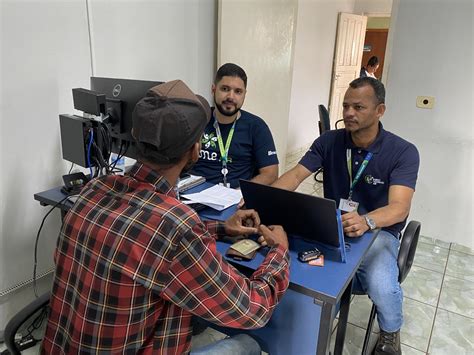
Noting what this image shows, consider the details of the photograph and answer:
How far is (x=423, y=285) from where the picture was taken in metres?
2.49

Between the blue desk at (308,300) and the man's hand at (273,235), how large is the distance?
0.07 m

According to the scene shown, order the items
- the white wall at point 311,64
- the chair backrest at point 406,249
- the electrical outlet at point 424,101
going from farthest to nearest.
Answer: the white wall at point 311,64, the electrical outlet at point 424,101, the chair backrest at point 406,249

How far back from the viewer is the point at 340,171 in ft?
6.26

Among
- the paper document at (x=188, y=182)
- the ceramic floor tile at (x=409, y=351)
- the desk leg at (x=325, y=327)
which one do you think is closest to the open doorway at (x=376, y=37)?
the ceramic floor tile at (x=409, y=351)

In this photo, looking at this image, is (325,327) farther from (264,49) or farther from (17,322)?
(264,49)

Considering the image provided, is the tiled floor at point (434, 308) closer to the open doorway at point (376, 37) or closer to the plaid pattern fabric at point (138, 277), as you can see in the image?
the plaid pattern fabric at point (138, 277)

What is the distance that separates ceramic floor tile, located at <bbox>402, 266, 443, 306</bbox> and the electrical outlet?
122 centimetres

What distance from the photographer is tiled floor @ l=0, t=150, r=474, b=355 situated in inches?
77.2

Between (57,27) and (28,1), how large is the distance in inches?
6.9

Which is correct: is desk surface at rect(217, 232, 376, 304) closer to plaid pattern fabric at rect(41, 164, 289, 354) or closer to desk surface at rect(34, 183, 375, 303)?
desk surface at rect(34, 183, 375, 303)

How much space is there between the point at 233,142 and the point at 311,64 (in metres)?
3.44

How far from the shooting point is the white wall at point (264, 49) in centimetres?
283

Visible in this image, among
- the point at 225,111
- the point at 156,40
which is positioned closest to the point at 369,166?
the point at 225,111

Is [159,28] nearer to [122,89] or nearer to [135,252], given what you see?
[122,89]
